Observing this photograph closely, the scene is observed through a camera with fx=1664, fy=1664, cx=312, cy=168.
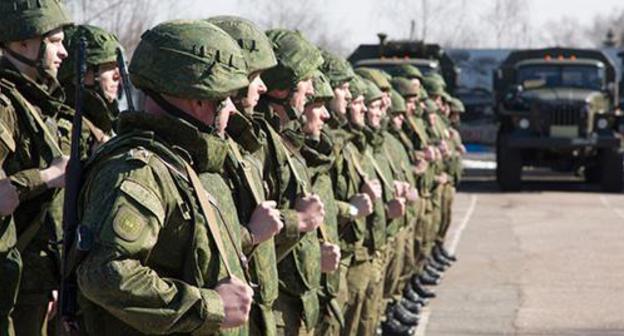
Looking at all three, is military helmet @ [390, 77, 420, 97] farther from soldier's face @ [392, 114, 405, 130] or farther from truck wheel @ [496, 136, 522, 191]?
truck wheel @ [496, 136, 522, 191]

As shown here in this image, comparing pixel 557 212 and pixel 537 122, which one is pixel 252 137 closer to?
pixel 557 212

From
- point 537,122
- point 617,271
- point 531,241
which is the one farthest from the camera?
point 537,122

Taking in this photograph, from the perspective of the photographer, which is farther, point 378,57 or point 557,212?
point 378,57

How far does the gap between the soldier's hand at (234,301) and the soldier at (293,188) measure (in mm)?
1722

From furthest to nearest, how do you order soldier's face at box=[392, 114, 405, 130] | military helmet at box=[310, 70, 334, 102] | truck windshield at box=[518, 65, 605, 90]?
truck windshield at box=[518, 65, 605, 90]
soldier's face at box=[392, 114, 405, 130]
military helmet at box=[310, 70, 334, 102]

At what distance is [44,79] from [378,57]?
26183 millimetres

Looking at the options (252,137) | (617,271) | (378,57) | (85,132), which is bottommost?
(378,57)

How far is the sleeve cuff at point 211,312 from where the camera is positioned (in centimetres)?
457

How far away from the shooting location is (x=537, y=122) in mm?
28953

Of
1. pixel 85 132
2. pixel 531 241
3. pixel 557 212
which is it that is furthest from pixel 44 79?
pixel 557 212

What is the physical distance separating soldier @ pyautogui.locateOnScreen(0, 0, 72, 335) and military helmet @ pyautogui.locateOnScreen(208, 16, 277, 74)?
68cm

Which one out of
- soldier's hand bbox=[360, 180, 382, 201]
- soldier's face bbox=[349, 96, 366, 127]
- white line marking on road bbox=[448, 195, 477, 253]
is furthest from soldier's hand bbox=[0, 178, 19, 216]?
white line marking on road bbox=[448, 195, 477, 253]

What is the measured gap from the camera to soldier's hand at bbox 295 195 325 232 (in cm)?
645

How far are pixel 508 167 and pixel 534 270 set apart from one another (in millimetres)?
12884
